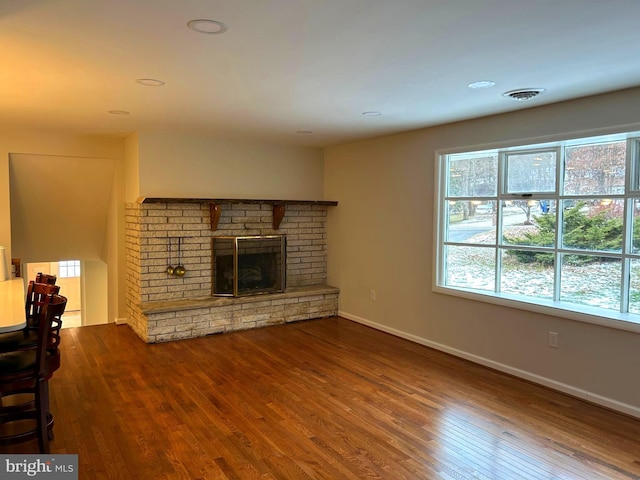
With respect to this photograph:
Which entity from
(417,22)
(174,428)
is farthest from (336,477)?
(417,22)

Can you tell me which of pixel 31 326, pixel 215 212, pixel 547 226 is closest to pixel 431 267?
pixel 547 226

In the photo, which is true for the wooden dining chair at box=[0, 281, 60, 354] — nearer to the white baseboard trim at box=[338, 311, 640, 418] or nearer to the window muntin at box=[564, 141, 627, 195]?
the white baseboard trim at box=[338, 311, 640, 418]

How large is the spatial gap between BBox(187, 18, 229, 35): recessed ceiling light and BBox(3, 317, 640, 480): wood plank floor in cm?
227

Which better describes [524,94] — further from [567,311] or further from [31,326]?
[31,326]

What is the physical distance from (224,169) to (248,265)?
1.19 meters

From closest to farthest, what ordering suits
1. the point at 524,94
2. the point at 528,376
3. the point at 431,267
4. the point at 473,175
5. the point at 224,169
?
the point at 524,94
the point at 528,376
the point at 473,175
the point at 431,267
the point at 224,169

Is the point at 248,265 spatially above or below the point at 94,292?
above

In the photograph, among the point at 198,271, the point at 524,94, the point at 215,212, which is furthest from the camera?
the point at 198,271

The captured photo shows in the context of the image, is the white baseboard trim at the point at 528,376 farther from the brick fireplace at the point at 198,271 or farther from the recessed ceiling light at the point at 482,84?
the recessed ceiling light at the point at 482,84

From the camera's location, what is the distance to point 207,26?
218 cm

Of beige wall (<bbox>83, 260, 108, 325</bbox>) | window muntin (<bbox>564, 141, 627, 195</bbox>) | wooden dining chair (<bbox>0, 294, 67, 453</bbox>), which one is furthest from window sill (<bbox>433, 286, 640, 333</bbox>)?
beige wall (<bbox>83, 260, 108, 325</bbox>)

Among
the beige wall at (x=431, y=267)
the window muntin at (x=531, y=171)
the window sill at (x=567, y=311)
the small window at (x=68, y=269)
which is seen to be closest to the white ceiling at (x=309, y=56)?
the beige wall at (x=431, y=267)

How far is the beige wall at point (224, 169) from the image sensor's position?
525 centimetres

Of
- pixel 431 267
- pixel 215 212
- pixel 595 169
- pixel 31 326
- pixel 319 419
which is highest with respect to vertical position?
pixel 595 169
